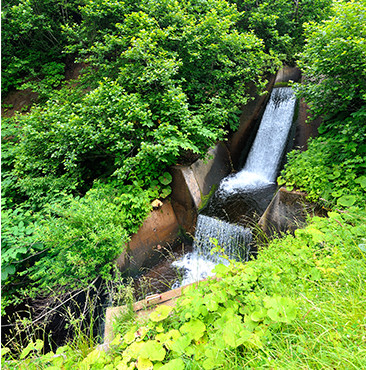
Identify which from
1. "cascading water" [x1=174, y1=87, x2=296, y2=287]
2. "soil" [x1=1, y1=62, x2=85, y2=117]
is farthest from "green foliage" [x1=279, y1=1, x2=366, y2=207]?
"soil" [x1=1, y1=62, x2=85, y2=117]

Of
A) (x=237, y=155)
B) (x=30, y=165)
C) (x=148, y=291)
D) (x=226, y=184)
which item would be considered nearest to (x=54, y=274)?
(x=148, y=291)

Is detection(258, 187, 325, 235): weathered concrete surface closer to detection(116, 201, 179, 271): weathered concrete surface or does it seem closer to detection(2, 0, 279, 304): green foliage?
detection(2, 0, 279, 304): green foliage

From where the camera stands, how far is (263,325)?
138 centimetres

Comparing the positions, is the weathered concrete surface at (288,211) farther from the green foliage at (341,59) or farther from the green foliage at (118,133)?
the green foliage at (118,133)

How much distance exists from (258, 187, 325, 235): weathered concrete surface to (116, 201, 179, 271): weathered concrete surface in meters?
2.30

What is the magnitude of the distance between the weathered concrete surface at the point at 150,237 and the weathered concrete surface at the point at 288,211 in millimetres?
2300

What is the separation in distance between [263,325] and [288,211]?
3094 millimetres

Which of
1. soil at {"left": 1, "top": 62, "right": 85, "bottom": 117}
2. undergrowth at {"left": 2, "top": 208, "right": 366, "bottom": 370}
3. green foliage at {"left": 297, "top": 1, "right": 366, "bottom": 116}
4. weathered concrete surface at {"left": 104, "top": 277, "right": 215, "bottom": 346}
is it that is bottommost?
weathered concrete surface at {"left": 104, "top": 277, "right": 215, "bottom": 346}

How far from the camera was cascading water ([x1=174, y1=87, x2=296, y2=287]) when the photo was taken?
498cm

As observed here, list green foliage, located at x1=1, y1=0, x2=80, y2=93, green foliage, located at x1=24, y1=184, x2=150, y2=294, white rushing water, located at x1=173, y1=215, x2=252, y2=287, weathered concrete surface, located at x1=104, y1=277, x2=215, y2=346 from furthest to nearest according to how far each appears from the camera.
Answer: green foliage, located at x1=1, y1=0, x2=80, y2=93 < white rushing water, located at x1=173, y1=215, x2=252, y2=287 < green foliage, located at x1=24, y1=184, x2=150, y2=294 < weathered concrete surface, located at x1=104, y1=277, x2=215, y2=346

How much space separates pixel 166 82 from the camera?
4574mm

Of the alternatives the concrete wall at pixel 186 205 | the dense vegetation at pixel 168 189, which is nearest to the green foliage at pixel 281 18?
the dense vegetation at pixel 168 189

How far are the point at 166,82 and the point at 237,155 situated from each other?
3.79 meters

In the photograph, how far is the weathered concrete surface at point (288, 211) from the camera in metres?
3.70
